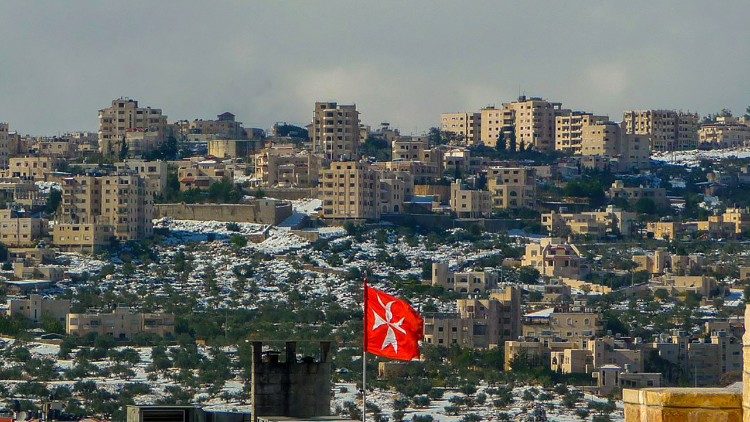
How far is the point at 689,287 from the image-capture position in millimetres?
124188

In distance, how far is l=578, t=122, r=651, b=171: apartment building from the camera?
17462 centimetres

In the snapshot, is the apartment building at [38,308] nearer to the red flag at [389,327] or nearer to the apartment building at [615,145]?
the apartment building at [615,145]

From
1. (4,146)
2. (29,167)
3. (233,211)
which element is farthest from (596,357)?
(4,146)

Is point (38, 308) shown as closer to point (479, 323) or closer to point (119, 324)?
point (119, 324)

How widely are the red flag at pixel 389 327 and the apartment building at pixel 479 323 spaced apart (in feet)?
279

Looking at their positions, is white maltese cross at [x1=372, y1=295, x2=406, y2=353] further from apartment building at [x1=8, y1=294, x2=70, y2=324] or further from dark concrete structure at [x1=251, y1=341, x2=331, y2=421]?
apartment building at [x1=8, y1=294, x2=70, y2=324]

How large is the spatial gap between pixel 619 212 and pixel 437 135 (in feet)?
141

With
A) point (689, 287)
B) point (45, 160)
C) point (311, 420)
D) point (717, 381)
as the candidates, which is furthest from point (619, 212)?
point (311, 420)

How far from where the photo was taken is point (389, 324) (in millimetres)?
19094

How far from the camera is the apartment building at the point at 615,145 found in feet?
573

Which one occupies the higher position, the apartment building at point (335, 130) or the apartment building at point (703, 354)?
the apartment building at point (335, 130)

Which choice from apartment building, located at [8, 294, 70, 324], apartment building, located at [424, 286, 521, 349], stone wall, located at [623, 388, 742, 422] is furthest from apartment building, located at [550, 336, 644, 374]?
stone wall, located at [623, 388, 742, 422]

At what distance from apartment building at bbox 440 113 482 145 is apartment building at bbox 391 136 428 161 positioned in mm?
18511

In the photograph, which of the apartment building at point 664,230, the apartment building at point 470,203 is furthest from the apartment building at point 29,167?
the apartment building at point 664,230
